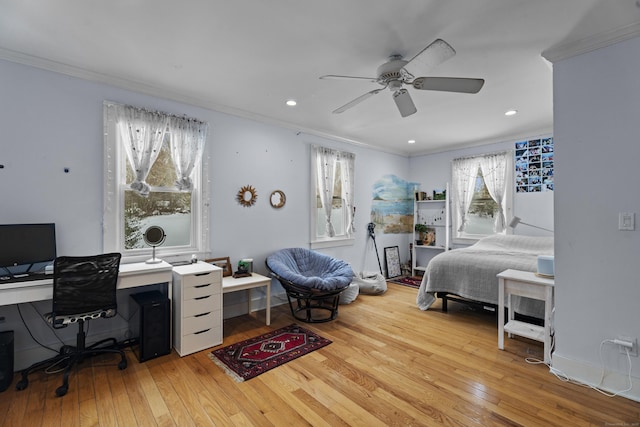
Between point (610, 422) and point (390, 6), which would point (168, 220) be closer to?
point (390, 6)

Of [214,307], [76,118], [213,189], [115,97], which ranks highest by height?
[115,97]

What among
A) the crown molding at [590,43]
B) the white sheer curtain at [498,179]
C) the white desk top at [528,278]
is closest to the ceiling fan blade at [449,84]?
the crown molding at [590,43]

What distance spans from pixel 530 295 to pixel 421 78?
6.76ft

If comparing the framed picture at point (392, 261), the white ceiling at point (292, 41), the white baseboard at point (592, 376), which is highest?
the white ceiling at point (292, 41)

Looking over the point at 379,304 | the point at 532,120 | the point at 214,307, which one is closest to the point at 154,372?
the point at 214,307

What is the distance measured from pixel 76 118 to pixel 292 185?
2.44m

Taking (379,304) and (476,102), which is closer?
(476,102)

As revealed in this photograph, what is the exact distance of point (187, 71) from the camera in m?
2.70

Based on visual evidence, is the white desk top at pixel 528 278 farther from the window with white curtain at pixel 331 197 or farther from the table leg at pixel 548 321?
the window with white curtain at pixel 331 197

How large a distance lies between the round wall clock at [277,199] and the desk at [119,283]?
1606 millimetres

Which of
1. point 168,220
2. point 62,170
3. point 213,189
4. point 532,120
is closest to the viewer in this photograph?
point 62,170

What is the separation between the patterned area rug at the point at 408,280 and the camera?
5.26 metres

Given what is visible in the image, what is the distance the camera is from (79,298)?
2287 millimetres

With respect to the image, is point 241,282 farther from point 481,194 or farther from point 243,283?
point 481,194
